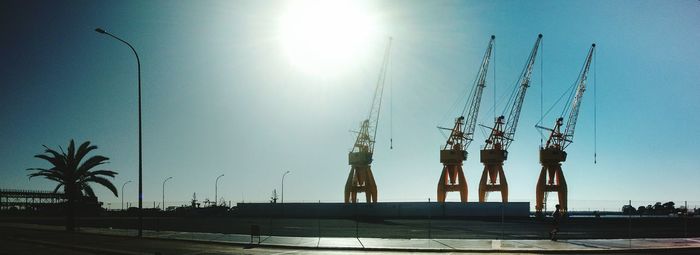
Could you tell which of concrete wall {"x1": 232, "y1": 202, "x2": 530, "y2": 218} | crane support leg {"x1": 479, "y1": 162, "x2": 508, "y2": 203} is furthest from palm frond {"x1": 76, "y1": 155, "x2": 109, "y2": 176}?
crane support leg {"x1": 479, "y1": 162, "x2": 508, "y2": 203}

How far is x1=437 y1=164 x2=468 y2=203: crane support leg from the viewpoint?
120 metres

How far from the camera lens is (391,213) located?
3489 inches

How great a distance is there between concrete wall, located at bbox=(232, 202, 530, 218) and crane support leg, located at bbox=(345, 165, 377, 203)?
34.4m

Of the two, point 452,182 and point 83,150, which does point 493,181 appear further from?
point 83,150

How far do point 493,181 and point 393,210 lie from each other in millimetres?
35740

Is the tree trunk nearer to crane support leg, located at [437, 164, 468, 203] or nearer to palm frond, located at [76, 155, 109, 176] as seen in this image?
palm frond, located at [76, 155, 109, 176]

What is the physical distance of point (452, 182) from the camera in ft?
395

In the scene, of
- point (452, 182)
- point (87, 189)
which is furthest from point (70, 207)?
point (452, 182)

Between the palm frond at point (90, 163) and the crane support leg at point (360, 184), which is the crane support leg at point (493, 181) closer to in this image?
the crane support leg at point (360, 184)

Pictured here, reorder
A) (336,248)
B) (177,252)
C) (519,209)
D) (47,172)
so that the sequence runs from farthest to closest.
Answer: (519,209) < (47,172) < (336,248) < (177,252)

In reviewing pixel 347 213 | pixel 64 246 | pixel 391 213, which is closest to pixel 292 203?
pixel 347 213

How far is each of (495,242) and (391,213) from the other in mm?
59785

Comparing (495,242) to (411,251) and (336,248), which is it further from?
(336,248)

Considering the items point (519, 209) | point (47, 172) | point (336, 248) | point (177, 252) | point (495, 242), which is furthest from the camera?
point (519, 209)
